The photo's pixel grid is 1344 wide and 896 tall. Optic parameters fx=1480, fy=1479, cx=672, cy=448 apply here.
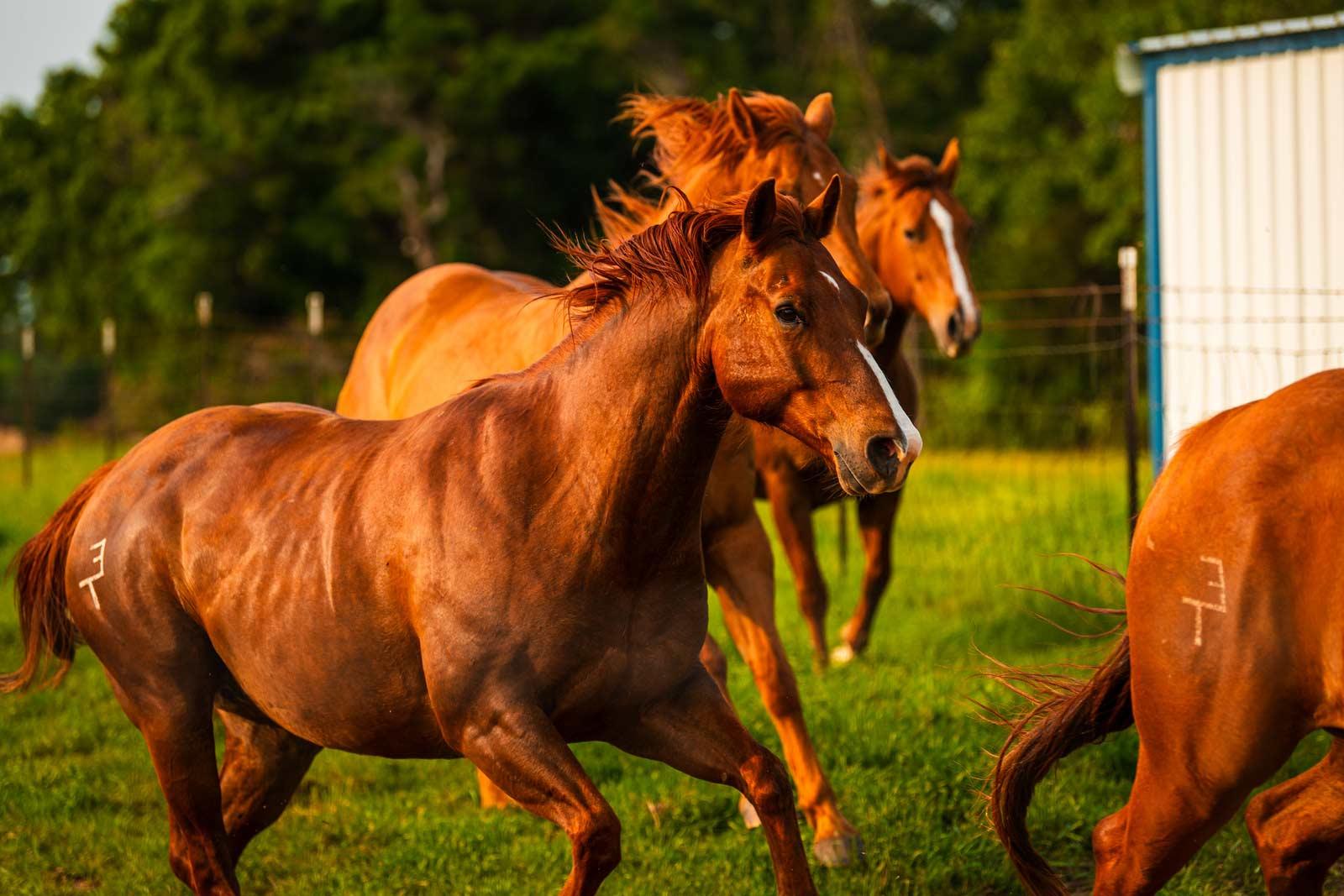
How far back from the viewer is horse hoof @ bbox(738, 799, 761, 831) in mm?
5215

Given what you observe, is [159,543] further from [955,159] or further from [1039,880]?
[955,159]

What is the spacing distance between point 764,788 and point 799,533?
3.41 metres

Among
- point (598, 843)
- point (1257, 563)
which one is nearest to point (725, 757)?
point (598, 843)

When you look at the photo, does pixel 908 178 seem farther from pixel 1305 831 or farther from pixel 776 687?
pixel 1305 831

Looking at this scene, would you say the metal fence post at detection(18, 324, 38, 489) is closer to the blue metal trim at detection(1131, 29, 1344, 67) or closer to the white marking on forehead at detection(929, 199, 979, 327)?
the white marking on forehead at detection(929, 199, 979, 327)

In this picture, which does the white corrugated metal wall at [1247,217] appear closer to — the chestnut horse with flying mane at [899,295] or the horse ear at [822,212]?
the chestnut horse with flying mane at [899,295]

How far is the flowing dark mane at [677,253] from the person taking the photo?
11.4 ft

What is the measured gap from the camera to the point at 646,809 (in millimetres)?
5355

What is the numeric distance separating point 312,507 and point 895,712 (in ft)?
10.8

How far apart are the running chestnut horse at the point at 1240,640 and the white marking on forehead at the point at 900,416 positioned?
0.67m

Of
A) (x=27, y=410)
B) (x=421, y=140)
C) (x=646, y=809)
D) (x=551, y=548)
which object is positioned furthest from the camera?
(x=421, y=140)

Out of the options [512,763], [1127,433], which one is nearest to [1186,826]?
[512,763]

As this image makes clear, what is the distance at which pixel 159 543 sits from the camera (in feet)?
13.4

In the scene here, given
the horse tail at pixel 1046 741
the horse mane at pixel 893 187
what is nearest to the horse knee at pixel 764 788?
the horse tail at pixel 1046 741
